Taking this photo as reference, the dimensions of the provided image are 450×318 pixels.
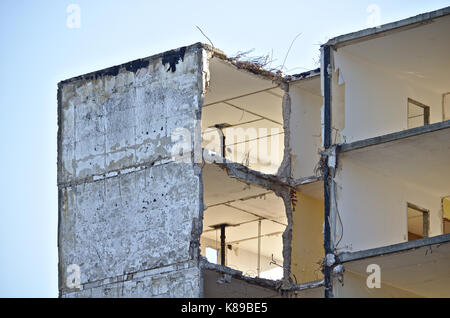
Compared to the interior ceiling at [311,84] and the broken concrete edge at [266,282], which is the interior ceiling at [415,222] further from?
the interior ceiling at [311,84]

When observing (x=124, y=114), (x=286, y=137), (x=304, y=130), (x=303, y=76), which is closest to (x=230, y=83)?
(x=303, y=76)

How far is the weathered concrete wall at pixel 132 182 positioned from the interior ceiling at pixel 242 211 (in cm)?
123

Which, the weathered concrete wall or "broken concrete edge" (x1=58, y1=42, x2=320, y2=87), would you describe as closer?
the weathered concrete wall

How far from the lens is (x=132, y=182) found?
33875mm

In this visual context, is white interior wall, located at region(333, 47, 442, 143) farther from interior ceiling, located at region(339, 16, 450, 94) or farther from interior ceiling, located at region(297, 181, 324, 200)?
interior ceiling, located at region(297, 181, 324, 200)

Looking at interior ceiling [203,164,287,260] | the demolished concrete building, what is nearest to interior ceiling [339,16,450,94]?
the demolished concrete building

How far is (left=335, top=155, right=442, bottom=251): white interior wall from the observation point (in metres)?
32.7

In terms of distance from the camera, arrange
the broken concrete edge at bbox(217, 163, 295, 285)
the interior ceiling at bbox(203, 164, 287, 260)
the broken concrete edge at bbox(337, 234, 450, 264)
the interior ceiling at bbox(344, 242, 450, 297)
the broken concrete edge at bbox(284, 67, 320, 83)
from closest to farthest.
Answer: the broken concrete edge at bbox(337, 234, 450, 264)
the interior ceiling at bbox(344, 242, 450, 297)
the broken concrete edge at bbox(217, 163, 295, 285)
the interior ceiling at bbox(203, 164, 287, 260)
the broken concrete edge at bbox(284, 67, 320, 83)

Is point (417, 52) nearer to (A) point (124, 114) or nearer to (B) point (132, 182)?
(A) point (124, 114)

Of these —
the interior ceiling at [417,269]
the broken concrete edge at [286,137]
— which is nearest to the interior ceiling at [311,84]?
the broken concrete edge at [286,137]

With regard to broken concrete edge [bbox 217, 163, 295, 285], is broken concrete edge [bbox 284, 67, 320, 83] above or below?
above

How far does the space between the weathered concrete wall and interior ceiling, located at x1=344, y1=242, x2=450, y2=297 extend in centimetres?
373

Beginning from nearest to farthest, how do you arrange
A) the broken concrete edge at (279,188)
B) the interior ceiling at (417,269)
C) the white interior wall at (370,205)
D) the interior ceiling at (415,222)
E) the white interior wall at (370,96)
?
the interior ceiling at (417,269), the white interior wall at (370,205), the white interior wall at (370,96), the broken concrete edge at (279,188), the interior ceiling at (415,222)

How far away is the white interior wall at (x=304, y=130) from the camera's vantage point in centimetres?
3556
